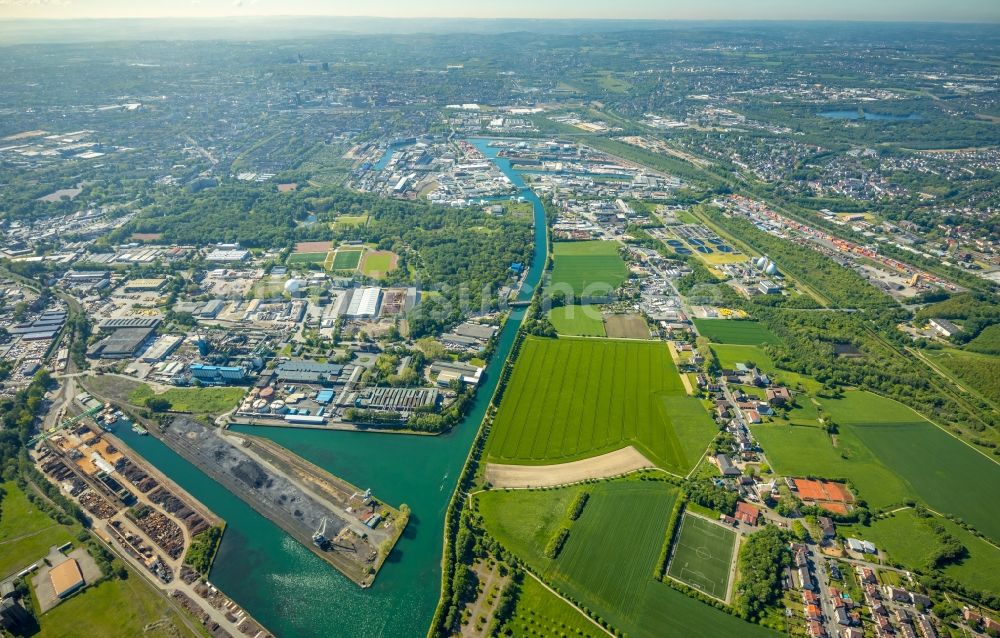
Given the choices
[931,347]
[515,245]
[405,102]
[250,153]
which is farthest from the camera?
[405,102]

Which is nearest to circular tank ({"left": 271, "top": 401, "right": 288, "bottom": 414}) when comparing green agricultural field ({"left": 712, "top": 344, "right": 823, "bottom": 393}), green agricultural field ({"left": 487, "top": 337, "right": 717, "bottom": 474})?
green agricultural field ({"left": 487, "top": 337, "right": 717, "bottom": 474})

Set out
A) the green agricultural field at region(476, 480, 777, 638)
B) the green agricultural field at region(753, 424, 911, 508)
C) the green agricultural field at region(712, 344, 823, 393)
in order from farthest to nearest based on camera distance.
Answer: the green agricultural field at region(712, 344, 823, 393), the green agricultural field at region(753, 424, 911, 508), the green agricultural field at region(476, 480, 777, 638)

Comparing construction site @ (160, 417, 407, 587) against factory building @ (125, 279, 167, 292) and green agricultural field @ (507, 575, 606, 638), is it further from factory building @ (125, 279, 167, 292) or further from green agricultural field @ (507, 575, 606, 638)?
factory building @ (125, 279, 167, 292)

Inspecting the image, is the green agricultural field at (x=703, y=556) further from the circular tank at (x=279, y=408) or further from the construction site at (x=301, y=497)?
the circular tank at (x=279, y=408)

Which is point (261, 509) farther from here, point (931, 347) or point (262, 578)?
point (931, 347)

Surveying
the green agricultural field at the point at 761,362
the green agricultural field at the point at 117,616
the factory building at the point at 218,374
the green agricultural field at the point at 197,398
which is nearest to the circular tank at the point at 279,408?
the green agricultural field at the point at 197,398

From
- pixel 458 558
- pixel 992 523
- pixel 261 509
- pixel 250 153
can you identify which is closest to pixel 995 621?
pixel 992 523
